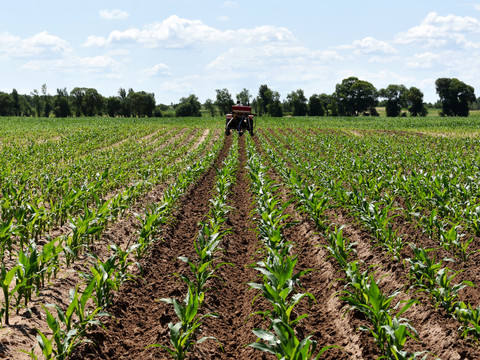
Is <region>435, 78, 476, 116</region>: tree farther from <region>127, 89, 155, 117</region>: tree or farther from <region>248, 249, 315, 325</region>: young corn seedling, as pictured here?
<region>248, 249, 315, 325</region>: young corn seedling

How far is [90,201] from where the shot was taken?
9.30m

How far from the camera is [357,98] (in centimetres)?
8662

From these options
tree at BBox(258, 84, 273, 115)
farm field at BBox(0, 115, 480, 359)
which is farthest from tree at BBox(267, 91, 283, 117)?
farm field at BBox(0, 115, 480, 359)

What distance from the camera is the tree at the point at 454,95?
257 ft

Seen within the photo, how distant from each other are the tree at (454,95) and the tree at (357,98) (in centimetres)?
1340

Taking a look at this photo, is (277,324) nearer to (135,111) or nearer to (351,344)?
(351,344)

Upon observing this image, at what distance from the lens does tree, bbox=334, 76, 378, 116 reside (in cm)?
8600

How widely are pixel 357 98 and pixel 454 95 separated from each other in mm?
18998

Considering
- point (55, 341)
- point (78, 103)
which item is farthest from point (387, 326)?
point (78, 103)

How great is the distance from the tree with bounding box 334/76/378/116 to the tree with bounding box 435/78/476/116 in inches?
527

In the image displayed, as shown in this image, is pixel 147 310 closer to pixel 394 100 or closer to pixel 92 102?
pixel 394 100

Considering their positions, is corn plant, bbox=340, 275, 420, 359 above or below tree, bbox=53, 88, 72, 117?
below

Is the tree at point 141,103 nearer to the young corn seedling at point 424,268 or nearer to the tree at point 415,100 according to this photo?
the tree at point 415,100

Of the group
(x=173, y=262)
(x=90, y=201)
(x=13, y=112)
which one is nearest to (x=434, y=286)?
(x=173, y=262)
